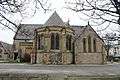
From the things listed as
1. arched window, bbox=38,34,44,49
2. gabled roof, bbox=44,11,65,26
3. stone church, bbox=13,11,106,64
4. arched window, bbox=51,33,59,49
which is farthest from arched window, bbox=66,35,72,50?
arched window, bbox=38,34,44,49

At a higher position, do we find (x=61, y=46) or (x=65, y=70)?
(x=61, y=46)

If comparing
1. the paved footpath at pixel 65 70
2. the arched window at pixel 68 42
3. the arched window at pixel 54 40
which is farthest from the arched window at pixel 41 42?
the paved footpath at pixel 65 70

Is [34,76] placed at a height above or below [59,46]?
below

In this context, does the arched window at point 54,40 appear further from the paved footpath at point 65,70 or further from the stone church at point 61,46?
the paved footpath at point 65,70

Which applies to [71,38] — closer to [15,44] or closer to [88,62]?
[88,62]

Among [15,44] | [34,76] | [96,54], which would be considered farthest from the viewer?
[15,44]

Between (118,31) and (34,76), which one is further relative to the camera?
(118,31)

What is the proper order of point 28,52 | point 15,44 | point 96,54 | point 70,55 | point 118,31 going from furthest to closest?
point 15,44, point 28,52, point 96,54, point 70,55, point 118,31

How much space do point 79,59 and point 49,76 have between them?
35129 millimetres

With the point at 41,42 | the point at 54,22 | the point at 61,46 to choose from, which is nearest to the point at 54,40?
the point at 61,46

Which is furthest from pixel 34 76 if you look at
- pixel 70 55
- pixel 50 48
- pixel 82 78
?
pixel 70 55

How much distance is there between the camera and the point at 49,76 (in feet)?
37.8

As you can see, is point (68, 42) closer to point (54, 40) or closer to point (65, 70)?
point (54, 40)

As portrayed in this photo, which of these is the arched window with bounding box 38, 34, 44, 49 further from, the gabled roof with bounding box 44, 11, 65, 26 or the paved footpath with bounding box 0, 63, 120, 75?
the paved footpath with bounding box 0, 63, 120, 75
